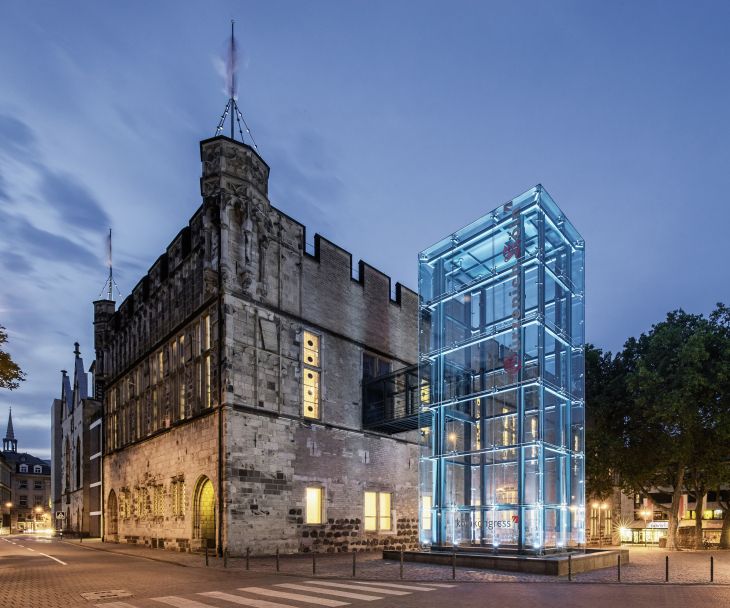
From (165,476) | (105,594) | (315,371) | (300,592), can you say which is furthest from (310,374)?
(105,594)

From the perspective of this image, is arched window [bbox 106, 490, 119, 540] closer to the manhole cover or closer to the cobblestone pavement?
the cobblestone pavement

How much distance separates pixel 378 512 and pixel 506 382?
12661mm

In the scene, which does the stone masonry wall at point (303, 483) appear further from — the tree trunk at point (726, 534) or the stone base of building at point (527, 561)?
the tree trunk at point (726, 534)

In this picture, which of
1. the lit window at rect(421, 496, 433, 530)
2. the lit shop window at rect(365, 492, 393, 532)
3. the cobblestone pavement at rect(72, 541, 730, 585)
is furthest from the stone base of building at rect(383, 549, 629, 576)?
the lit shop window at rect(365, 492, 393, 532)

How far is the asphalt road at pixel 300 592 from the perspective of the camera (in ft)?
43.4

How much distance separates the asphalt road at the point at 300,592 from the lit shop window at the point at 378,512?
13.0 metres

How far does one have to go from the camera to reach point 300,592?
48.7 feet

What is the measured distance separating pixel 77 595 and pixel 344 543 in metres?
16.2

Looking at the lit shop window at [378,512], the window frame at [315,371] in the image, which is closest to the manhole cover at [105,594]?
the window frame at [315,371]

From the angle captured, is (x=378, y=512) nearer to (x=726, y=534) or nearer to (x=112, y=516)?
(x=112, y=516)

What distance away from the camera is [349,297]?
107 feet

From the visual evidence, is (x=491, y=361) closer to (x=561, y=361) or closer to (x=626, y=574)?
(x=561, y=361)

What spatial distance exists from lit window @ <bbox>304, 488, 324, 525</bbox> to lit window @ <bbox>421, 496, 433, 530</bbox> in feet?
18.2

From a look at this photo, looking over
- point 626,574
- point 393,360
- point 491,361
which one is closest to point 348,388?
point 393,360
